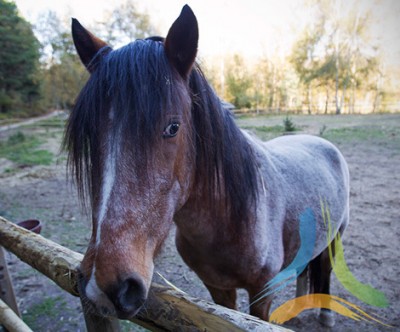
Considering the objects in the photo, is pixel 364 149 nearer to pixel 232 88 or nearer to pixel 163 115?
pixel 163 115

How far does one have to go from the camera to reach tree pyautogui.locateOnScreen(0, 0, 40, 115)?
19328 millimetres

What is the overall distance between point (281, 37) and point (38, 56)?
23933 millimetres

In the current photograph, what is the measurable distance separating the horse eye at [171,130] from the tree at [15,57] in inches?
764

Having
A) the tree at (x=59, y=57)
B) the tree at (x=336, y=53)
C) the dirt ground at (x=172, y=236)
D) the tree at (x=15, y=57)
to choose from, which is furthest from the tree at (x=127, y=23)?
the dirt ground at (x=172, y=236)

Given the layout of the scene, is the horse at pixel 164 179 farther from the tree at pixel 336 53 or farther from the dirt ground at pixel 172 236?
the tree at pixel 336 53

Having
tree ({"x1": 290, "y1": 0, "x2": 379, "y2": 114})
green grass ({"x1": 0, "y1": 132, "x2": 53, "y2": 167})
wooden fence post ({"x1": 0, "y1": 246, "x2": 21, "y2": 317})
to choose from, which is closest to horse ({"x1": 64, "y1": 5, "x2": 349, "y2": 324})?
wooden fence post ({"x1": 0, "y1": 246, "x2": 21, "y2": 317})

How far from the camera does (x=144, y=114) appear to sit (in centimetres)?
101

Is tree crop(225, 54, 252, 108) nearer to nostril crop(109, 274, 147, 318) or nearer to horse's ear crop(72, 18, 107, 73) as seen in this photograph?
horse's ear crop(72, 18, 107, 73)

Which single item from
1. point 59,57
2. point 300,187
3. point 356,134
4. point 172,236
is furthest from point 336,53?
point 59,57

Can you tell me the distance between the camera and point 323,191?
7.84ft

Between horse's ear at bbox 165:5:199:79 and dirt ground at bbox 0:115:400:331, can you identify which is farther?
dirt ground at bbox 0:115:400:331

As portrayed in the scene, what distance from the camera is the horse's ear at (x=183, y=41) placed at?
1.14 meters

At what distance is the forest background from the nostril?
686cm

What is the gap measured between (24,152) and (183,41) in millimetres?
14047
